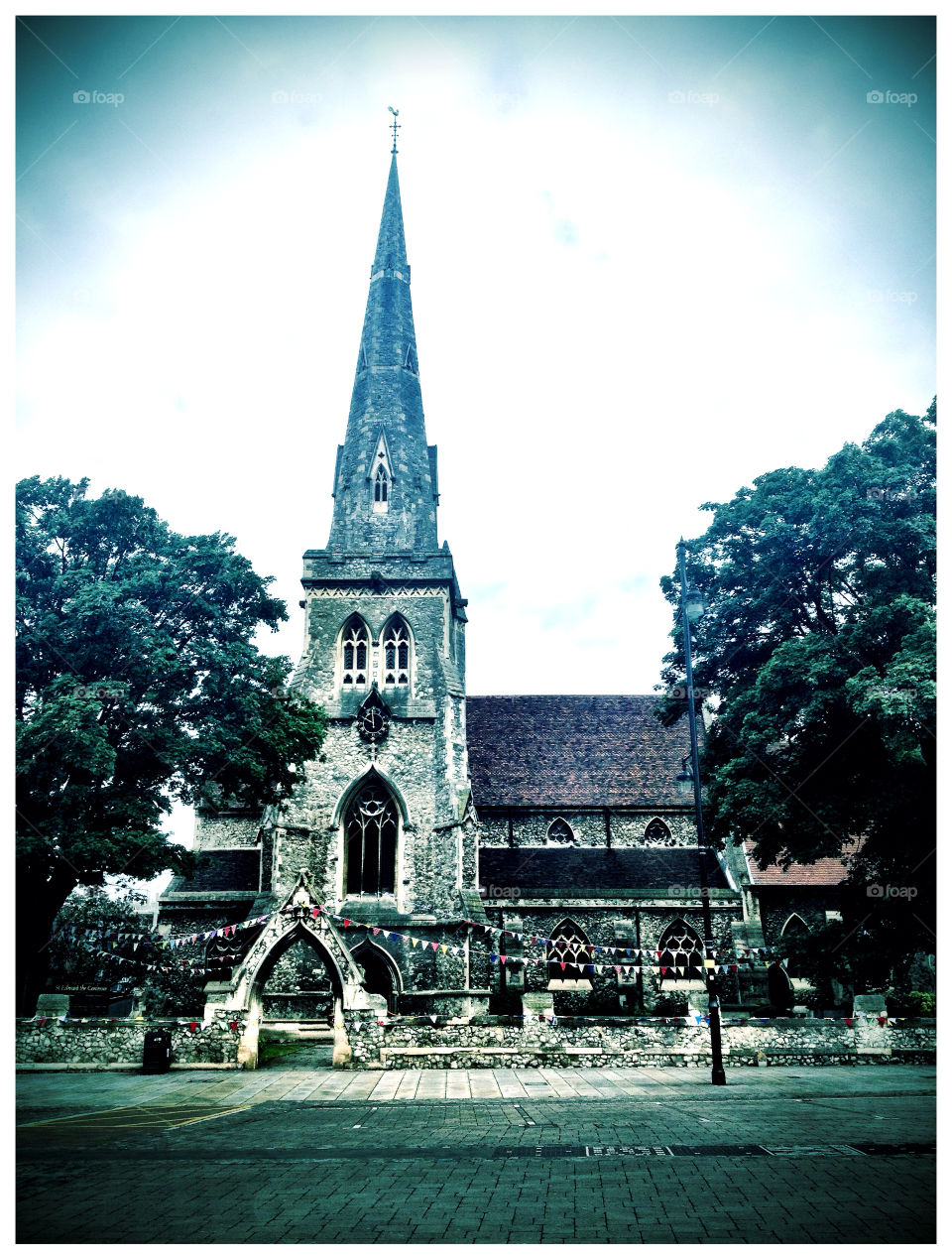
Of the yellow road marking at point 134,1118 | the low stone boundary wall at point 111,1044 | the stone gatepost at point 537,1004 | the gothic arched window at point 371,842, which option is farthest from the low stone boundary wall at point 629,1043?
the gothic arched window at point 371,842

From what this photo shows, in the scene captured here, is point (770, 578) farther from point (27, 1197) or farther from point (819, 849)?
point (27, 1197)

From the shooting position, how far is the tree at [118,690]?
586 inches

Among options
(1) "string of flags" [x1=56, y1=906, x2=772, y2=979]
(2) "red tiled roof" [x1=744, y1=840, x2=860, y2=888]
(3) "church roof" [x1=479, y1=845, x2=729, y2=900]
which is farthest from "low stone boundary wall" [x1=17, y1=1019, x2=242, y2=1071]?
(2) "red tiled roof" [x1=744, y1=840, x2=860, y2=888]

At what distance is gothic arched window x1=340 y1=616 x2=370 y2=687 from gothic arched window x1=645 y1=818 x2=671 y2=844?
11671 millimetres

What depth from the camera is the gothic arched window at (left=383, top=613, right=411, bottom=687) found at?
2848 centimetres

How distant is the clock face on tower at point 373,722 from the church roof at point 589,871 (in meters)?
6.23

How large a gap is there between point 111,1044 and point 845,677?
53.7 ft

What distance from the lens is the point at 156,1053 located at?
17078 mm

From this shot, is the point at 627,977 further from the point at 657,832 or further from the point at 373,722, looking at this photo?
the point at 373,722

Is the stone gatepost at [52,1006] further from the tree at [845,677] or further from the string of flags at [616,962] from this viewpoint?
the tree at [845,677]

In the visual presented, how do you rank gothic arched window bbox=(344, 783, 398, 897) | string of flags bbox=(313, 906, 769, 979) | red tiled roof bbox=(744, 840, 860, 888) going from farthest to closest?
red tiled roof bbox=(744, 840, 860, 888)
gothic arched window bbox=(344, 783, 398, 897)
string of flags bbox=(313, 906, 769, 979)

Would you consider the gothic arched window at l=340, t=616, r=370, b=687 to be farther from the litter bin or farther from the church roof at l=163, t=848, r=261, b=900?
the litter bin

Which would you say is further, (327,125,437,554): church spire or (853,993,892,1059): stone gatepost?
(327,125,437,554): church spire

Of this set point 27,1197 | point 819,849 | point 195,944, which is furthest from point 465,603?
point 27,1197
